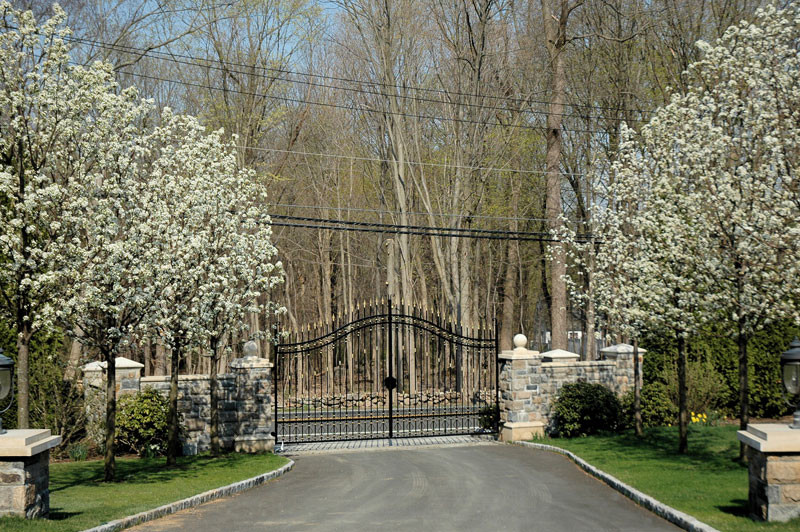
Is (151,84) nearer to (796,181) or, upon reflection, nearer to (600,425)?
(600,425)

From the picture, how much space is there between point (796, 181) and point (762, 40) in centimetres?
246

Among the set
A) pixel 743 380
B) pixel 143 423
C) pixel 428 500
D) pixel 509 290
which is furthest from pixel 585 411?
pixel 509 290

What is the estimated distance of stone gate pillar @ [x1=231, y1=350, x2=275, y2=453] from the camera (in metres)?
15.1

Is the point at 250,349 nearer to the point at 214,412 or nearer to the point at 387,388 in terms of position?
the point at 214,412

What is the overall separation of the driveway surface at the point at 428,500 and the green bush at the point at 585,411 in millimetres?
1731

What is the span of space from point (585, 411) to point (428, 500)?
6782mm

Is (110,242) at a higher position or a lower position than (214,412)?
higher

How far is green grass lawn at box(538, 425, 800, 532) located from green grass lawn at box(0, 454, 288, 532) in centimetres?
592

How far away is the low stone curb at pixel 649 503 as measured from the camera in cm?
829

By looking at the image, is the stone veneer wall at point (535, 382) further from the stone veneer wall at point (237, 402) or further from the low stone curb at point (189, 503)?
the low stone curb at point (189, 503)

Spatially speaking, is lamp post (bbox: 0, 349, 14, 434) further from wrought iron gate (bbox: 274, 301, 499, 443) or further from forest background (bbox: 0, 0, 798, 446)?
forest background (bbox: 0, 0, 798, 446)

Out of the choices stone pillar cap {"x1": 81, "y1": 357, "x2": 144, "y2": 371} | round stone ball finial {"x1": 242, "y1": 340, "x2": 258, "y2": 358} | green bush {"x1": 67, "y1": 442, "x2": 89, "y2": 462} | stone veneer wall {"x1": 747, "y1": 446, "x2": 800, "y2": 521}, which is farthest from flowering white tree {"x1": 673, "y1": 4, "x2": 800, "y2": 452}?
green bush {"x1": 67, "y1": 442, "x2": 89, "y2": 462}

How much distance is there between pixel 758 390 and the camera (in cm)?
1784

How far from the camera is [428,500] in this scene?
10617 mm
